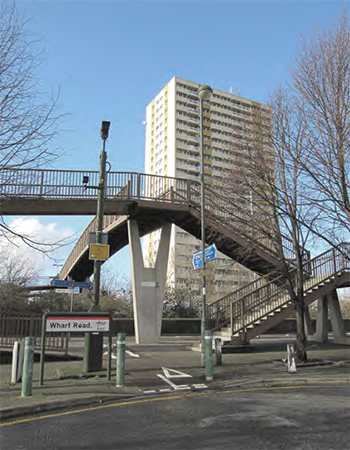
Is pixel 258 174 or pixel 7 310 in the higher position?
pixel 258 174

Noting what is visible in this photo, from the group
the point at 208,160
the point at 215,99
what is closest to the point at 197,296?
the point at 208,160

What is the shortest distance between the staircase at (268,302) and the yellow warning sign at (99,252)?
7.49 m

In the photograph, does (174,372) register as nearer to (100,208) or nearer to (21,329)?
(100,208)

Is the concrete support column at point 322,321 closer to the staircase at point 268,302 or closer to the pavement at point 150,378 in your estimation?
the staircase at point 268,302

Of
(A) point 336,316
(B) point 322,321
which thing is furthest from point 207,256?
(B) point 322,321

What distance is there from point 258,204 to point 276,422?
29.9 ft

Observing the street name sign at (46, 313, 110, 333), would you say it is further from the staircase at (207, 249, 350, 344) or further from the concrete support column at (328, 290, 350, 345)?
the concrete support column at (328, 290, 350, 345)

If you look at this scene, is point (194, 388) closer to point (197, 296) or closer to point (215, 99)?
point (197, 296)

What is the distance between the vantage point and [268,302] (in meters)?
16.6

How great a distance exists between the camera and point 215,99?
337 ft

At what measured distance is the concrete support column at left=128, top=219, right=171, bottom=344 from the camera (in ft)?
60.5

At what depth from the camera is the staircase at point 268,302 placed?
1565 centimetres

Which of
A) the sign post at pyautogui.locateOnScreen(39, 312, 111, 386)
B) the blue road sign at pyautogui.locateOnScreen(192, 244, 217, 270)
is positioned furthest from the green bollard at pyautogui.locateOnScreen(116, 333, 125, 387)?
the blue road sign at pyautogui.locateOnScreen(192, 244, 217, 270)

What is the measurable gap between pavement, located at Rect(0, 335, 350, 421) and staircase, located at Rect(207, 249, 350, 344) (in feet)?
5.63
